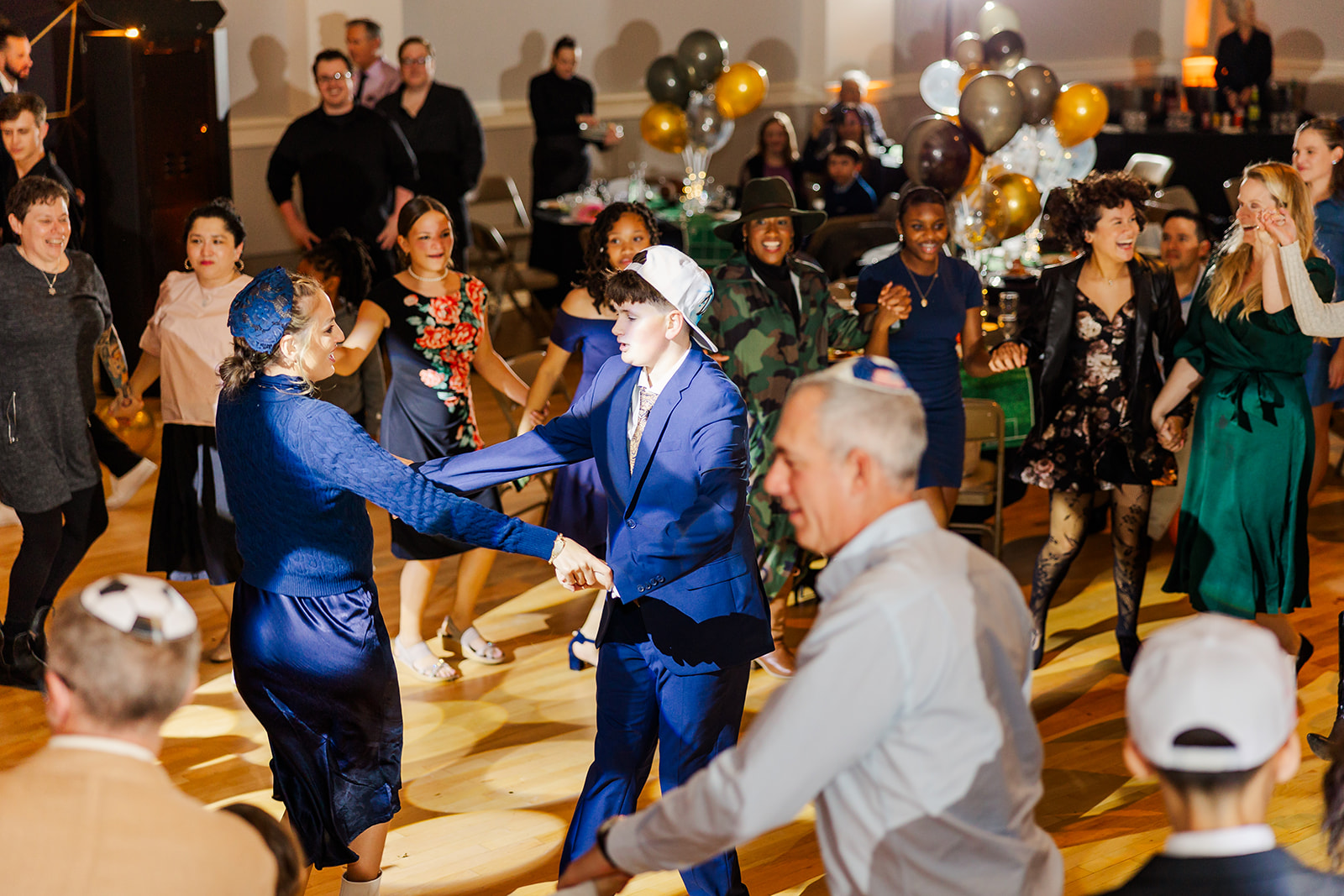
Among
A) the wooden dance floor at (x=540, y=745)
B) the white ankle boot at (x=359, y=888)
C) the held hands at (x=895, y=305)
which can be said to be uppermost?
the held hands at (x=895, y=305)

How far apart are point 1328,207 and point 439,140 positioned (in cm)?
514

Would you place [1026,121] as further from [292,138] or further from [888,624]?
[888,624]

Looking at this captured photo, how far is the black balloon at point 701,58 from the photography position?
9.13m

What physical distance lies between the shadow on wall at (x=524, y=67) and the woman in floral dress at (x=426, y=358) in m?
7.58

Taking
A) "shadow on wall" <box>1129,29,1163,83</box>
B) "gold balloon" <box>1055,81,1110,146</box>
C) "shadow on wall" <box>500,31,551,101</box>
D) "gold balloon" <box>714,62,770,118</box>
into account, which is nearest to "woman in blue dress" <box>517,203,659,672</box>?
"gold balloon" <box>1055,81,1110,146</box>

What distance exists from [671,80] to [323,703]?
23.2 ft

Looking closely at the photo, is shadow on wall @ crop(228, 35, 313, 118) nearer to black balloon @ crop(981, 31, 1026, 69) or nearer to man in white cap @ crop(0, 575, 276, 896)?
black balloon @ crop(981, 31, 1026, 69)

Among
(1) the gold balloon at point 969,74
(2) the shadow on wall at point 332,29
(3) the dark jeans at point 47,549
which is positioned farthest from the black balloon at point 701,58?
(3) the dark jeans at point 47,549

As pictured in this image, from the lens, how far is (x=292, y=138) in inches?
287

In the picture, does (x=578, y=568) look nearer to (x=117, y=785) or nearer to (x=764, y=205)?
(x=117, y=785)

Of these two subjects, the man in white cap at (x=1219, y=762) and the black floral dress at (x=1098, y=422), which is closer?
the man in white cap at (x=1219, y=762)

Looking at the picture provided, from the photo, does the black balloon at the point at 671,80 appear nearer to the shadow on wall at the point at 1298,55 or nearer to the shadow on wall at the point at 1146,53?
the shadow on wall at the point at 1298,55

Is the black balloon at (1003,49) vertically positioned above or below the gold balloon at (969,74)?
above

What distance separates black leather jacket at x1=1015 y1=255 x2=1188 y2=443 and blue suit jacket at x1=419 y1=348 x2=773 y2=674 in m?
1.73
